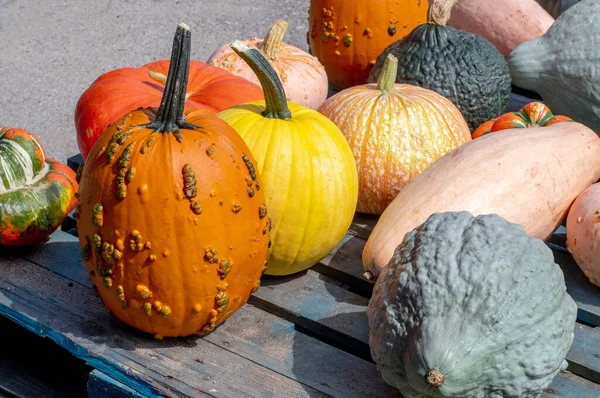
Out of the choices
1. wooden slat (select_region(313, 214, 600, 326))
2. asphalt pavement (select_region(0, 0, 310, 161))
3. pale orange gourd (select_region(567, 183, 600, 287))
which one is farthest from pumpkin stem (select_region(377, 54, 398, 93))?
asphalt pavement (select_region(0, 0, 310, 161))

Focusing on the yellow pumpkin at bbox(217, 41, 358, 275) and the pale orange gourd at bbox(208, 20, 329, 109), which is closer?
the yellow pumpkin at bbox(217, 41, 358, 275)

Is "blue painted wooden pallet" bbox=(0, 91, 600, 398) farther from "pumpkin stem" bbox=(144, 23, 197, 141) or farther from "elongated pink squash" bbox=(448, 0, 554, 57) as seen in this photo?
"elongated pink squash" bbox=(448, 0, 554, 57)

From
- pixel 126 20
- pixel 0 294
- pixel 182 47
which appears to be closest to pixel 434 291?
pixel 182 47

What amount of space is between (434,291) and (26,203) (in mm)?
1317

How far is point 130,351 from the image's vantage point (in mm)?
2105

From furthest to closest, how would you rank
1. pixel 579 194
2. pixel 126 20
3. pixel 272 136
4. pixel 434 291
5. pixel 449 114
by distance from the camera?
pixel 126 20
pixel 449 114
pixel 579 194
pixel 272 136
pixel 434 291

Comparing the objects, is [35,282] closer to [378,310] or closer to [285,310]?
[285,310]

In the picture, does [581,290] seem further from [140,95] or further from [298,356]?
[140,95]

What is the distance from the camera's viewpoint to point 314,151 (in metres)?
2.31

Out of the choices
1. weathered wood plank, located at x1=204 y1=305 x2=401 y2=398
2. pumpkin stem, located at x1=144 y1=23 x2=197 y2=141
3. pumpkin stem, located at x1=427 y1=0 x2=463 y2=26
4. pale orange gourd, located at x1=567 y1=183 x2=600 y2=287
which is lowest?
weathered wood plank, located at x1=204 y1=305 x2=401 y2=398

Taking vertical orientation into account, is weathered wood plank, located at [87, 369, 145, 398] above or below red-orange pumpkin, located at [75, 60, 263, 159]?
below

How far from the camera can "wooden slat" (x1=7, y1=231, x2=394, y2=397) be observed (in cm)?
204

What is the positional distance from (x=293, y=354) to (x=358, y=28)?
188 cm

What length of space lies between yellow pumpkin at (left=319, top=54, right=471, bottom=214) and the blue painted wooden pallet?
1.01ft
